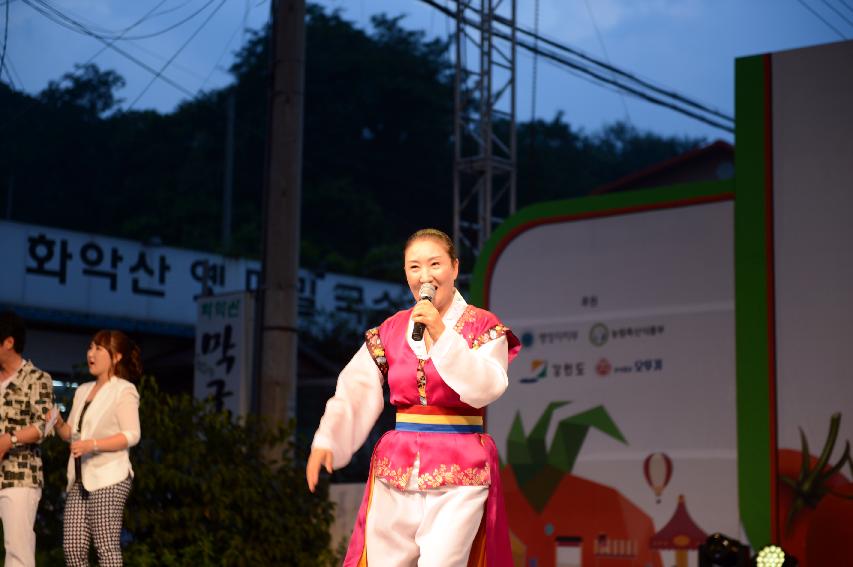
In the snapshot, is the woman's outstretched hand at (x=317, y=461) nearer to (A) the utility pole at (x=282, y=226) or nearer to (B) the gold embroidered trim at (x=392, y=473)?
(B) the gold embroidered trim at (x=392, y=473)

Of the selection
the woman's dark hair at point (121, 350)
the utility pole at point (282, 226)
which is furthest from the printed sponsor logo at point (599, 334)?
the woman's dark hair at point (121, 350)

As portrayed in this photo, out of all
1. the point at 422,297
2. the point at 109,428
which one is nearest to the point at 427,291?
the point at 422,297

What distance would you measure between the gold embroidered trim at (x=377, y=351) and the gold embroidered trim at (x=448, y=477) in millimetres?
437

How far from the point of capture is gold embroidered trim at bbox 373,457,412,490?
13.1ft

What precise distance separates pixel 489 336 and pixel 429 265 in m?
0.31

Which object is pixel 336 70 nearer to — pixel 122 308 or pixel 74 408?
pixel 122 308

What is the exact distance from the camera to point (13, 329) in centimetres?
608

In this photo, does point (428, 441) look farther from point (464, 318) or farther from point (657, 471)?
point (657, 471)

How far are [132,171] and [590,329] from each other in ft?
88.5

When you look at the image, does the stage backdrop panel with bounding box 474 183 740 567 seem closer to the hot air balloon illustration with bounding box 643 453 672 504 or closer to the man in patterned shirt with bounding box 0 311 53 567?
the hot air balloon illustration with bounding box 643 453 672 504

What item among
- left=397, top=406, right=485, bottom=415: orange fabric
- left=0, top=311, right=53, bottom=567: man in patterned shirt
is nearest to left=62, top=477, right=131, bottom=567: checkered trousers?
left=0, top=311, right=53, bottom=567: man in patterned shirt

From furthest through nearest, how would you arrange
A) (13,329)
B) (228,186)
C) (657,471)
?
(228,186) → (657,471) → (13,329)

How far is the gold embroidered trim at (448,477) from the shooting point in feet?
13.0

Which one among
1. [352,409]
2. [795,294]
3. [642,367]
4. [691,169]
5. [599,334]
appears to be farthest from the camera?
[691,169]
